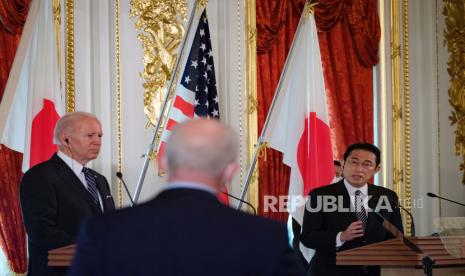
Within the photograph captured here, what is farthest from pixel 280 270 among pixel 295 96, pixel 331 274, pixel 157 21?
pixel 157 21

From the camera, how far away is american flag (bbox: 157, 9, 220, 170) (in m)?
6.02

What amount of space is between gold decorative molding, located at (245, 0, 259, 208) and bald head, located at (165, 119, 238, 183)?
194 inches

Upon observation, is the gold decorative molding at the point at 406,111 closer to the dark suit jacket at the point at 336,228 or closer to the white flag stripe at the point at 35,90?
the dark suit jacket at the point at 336,228

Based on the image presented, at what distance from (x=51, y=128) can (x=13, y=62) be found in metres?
0.60

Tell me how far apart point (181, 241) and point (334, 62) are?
571 cm

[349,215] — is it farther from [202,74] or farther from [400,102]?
[400,102]

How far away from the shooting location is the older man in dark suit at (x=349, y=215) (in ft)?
13.9

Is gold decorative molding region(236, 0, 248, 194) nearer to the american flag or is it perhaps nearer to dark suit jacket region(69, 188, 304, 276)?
the american flag

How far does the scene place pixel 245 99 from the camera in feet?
22.4

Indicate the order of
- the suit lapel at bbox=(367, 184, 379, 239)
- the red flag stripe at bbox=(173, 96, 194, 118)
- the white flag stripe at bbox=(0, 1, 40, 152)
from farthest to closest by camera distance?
1. the red flag stripe at bbox=(173, 96, 194, 118)
2. the white flag stripe at bbox=(0, 1, 40, 152)
3. the suit lapel at bbox=(367, 184, 379, 239)

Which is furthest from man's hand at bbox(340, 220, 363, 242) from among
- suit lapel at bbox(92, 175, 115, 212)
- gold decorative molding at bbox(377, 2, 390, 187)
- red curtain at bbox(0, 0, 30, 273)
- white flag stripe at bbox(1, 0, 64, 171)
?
gold decorative molding at bbox(377, 2, 390, 187)

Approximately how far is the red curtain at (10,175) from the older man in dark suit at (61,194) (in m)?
1.87

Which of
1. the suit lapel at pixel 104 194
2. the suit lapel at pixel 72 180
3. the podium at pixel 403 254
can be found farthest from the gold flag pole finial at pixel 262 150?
the podium at pixel 403 254

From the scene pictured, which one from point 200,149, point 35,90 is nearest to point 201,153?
point 200,149
